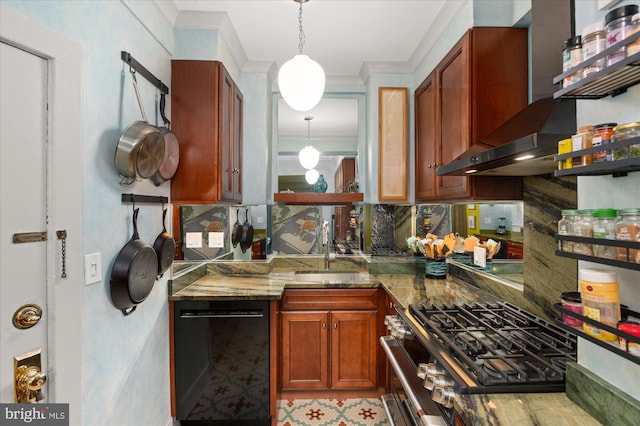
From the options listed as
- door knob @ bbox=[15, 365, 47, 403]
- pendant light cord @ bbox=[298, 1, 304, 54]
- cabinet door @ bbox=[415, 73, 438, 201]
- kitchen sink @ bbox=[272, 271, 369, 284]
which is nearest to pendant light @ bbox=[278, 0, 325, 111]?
pendant light cord @ bbox=[298, 1, 304, 54]

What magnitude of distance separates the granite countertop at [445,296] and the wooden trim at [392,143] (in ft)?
2.40

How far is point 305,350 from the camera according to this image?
2.51 m

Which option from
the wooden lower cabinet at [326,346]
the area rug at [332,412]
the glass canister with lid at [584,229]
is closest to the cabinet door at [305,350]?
the wooden lower cabinet at [326,346]

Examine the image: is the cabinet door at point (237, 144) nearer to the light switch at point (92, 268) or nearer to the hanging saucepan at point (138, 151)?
the hanging saucepan at point (138, 151)

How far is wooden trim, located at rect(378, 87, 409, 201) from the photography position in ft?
9.36

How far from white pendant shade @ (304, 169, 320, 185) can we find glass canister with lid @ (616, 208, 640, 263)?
2506 mm

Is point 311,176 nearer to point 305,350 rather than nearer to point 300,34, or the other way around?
point 300,34

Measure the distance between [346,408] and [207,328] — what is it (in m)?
1.16

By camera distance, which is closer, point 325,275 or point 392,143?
point 392,143

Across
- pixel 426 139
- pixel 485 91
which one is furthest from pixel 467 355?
pixel 426 139

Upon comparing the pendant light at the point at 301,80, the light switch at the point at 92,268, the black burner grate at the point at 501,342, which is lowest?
the black burner grate at the point at 501,342

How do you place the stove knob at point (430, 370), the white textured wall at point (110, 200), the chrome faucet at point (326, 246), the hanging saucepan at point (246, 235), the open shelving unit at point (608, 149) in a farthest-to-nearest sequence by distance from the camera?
1. the chrome faucet at point (326, 246)
2. the hanging saucepan at point (246, 235)
3. the white textured wall at point (110, 200)
4. the stove knob at point (430, 370)
5. the open shelving unit at point (608, 149)

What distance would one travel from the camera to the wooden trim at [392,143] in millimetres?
2854

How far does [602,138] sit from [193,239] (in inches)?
97.0
